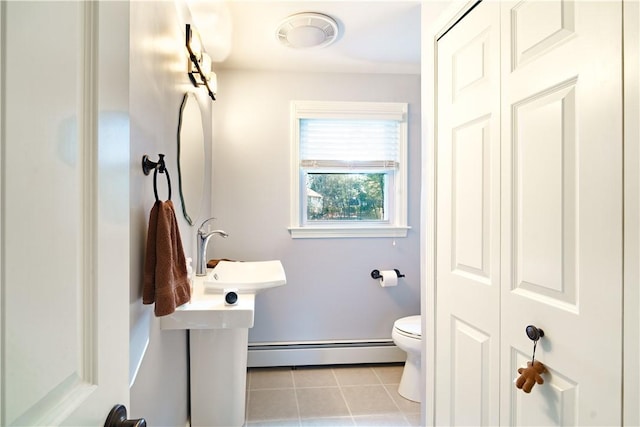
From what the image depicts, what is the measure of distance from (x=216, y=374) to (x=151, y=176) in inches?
43.7

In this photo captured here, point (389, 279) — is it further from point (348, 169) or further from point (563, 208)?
point (563, 208)

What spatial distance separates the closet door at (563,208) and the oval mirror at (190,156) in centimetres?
134

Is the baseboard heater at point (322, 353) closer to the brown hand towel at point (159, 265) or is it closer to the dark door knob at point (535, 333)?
the brown hand towel at point (159, 265)

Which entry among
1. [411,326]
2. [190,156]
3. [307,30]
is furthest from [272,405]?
[307,30]

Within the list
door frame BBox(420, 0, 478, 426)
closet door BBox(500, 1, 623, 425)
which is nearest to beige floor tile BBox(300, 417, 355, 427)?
door frame BBox(420, 0, 478, 426)

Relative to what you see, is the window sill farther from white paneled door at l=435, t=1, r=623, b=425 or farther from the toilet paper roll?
white paneled door at l=435, t=1, r=623, b=425

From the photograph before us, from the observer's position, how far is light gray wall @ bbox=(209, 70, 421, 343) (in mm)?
2561

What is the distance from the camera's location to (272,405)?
2.12 metres

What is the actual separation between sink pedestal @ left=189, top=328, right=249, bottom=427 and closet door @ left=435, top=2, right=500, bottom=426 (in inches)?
38.6

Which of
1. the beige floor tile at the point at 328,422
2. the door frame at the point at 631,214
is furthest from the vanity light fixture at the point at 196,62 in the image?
the beige floor tile at the point at 328,422


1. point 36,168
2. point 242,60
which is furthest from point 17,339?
point 242,60

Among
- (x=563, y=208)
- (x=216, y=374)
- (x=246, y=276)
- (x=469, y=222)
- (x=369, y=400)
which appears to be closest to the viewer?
(x=563, y=208)

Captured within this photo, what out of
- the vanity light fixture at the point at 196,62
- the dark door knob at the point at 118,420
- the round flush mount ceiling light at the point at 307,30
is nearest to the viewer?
the dark door knob at the point at 118,420

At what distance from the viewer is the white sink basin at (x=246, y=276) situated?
5.30 ft
